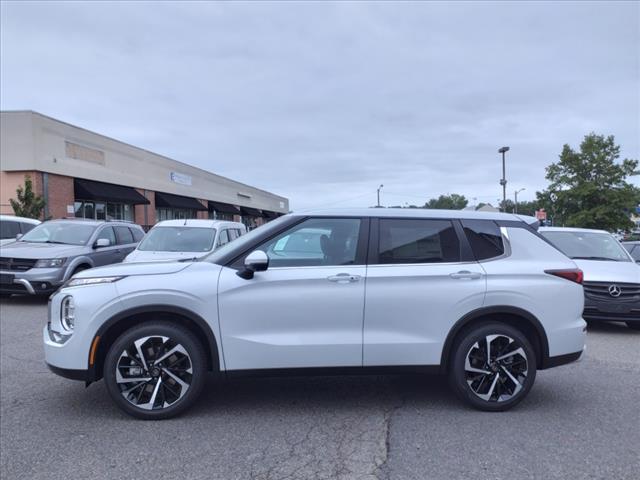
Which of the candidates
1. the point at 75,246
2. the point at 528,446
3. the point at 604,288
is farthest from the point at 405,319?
the point at 75,246

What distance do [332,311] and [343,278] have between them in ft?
0.96

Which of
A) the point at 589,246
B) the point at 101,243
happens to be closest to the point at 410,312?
the point at 589,246

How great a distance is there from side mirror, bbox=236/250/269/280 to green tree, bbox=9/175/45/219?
19387 millimetres

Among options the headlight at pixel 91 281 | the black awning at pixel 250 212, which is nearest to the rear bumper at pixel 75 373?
the headlight at pixel 91 281

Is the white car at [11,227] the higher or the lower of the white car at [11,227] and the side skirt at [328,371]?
the higher

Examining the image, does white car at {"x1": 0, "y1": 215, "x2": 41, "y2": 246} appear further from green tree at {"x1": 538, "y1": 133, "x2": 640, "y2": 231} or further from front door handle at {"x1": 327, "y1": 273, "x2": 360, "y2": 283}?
green tree at {"x1": 538, "y1": 133, "x2": 640, "y2": 231}

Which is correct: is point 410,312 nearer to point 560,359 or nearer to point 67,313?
point 560,359

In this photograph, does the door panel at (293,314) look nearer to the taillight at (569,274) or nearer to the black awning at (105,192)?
the taillight at (569,274)

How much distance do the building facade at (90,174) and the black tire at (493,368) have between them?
73.1 ft

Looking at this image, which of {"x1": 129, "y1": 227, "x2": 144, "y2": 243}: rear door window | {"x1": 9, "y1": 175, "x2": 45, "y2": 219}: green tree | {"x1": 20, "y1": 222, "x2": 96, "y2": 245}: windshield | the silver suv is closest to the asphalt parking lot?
the silver suv

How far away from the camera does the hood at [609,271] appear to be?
7.78 meters

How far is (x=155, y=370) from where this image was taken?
156 inches

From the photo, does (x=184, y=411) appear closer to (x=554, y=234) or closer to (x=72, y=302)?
(x=72, y=302)

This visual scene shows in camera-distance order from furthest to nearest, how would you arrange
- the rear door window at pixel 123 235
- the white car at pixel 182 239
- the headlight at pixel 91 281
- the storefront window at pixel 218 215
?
the storefront window at pixel 218 215 < the rear door window at pixel 123 235 < the white car at pixel 182 239 < the headlight at pixel 91 281
